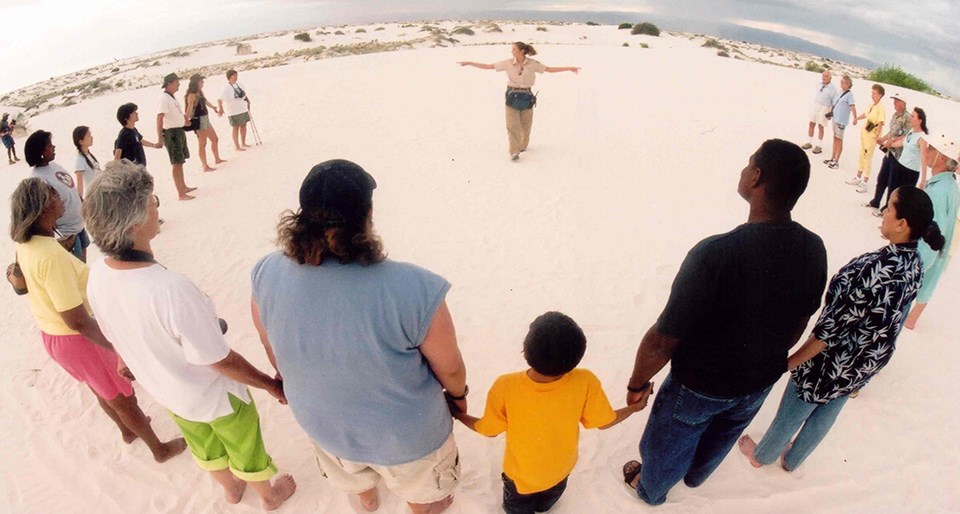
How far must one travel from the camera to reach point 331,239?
1673mm

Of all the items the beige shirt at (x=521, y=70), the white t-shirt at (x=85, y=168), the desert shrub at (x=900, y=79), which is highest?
the beige shirt at (x=521, y=70)

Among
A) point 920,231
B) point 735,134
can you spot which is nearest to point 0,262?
point 920,231

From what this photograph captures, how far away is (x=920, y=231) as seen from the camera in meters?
2.38

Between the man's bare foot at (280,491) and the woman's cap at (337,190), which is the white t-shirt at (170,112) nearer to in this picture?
the man's bare foot at (280,491)

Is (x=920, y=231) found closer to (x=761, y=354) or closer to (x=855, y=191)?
(x=761, y=354)

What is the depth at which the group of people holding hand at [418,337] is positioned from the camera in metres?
1.79

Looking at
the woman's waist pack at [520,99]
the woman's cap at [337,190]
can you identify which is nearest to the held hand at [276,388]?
the woman's cap at [337,190]

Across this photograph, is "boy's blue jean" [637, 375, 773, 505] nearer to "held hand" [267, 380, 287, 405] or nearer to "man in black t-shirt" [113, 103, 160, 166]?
"held hand" [267, 380, 287, 405]

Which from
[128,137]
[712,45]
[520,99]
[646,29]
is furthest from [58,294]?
[646,29]

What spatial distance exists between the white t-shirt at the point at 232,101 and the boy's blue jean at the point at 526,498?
8.19m

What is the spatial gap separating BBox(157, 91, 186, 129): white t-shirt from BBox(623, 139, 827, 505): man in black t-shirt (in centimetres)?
700

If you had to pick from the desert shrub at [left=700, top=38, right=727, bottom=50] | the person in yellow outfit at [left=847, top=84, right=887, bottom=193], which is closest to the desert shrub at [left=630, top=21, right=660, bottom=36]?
the desert shrub at [left=700, top=38, right=727, bottom=50]

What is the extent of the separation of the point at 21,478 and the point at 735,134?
404 inches

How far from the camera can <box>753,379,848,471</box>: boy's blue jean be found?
9.21ft
